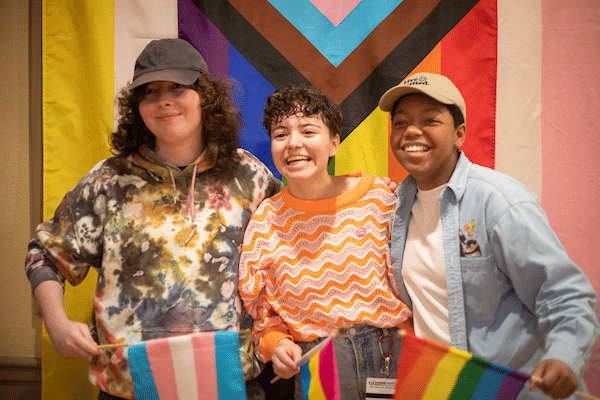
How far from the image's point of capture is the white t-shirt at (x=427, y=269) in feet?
4.24

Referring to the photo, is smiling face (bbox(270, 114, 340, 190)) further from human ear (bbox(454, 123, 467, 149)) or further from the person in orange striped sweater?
human ear (bbox(454, 123, 467, 149))

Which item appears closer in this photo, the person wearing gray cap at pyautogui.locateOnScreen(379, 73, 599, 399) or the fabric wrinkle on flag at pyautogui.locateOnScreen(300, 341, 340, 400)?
the person wearing gray cap at pyautogui.locateOnScreen(379, 73, 599, 399)

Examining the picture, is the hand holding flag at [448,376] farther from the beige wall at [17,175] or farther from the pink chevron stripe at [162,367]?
the beige wall at [17,175]

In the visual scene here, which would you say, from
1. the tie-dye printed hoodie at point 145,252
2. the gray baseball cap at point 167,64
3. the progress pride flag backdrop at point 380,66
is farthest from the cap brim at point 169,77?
the progress pride flag backdrop at point 380,66

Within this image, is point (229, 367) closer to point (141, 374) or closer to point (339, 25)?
point (141, 374)

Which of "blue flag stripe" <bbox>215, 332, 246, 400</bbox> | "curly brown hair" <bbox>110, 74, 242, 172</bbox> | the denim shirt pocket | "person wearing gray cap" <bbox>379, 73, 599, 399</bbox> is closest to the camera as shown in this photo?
"person wearing gray cap" <bbox>379, 73, 599, 399</bbox>

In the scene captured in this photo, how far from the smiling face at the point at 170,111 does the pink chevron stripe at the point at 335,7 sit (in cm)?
83

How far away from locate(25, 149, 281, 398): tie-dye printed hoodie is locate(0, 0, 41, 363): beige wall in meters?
0.72

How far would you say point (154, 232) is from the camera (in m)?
1.47

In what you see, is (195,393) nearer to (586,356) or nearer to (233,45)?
(586,356)

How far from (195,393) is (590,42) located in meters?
2.29

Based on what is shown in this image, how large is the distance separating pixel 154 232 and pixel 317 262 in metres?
0.60

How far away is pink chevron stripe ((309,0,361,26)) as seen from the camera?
1.97 metres

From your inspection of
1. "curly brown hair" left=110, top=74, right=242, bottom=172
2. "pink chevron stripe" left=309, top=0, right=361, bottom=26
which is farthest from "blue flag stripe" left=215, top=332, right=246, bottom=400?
"pink chevron stripe" left=309, top=0, right=361, bottom=26
